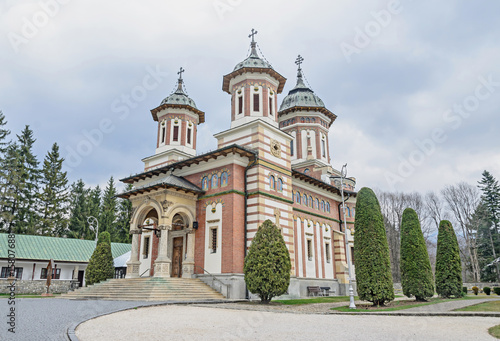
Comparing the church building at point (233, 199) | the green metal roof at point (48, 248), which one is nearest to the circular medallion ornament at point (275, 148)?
the church building at point (233, 199)

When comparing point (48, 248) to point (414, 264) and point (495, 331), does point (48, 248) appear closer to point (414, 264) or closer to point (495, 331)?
point (414, 264)

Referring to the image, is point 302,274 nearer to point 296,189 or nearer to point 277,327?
point 296,189

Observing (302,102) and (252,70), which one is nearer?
(252,70)

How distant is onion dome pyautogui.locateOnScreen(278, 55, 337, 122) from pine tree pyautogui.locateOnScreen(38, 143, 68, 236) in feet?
105

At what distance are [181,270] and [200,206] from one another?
4485 mm

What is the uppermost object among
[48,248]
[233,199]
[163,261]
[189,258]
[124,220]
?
[124,220]

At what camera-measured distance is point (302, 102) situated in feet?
117

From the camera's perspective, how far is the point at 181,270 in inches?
913

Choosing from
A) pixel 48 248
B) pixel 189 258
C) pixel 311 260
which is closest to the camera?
pixel 189 258

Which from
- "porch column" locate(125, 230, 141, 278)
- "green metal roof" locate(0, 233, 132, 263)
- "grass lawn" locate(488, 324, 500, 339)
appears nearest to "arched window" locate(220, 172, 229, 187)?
"porch column" locate(125, 230, 141, 278)

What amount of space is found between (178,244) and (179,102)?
40.7ft

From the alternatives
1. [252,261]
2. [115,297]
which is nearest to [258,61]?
[252,261]

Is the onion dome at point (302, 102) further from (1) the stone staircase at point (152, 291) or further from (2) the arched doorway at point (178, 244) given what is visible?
(1) the stone staircase at point (152, 291)

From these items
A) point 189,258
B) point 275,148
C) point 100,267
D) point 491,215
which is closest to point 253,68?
point 275,148
